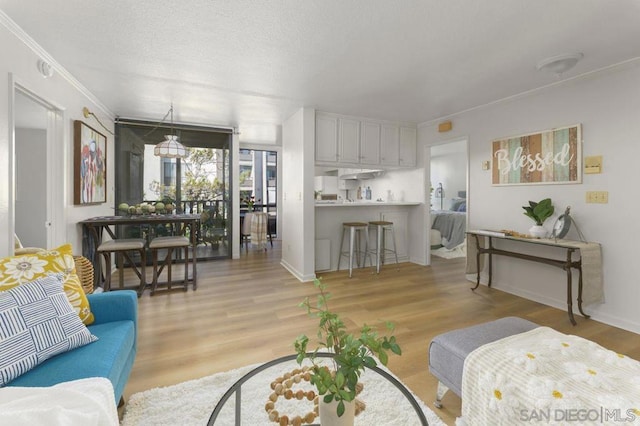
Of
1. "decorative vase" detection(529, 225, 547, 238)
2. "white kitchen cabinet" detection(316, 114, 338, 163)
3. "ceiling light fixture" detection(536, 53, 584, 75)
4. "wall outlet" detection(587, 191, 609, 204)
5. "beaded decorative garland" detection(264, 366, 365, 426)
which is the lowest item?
"beaded decorative garland" detection(264, 366, 365, 426)

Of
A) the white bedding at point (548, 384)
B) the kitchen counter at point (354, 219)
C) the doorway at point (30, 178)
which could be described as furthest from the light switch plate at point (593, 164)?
the doorway at point (30, 178)

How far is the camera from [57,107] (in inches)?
109

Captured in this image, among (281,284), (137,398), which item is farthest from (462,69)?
(137,398)

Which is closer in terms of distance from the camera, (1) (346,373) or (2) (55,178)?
(1) (346,373)

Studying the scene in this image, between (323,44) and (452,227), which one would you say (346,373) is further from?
(452,227)

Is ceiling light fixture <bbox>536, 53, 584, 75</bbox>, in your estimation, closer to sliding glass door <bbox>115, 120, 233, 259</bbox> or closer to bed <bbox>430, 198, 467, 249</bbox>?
bed <bbox>430, 198, 467, 249</bbox>

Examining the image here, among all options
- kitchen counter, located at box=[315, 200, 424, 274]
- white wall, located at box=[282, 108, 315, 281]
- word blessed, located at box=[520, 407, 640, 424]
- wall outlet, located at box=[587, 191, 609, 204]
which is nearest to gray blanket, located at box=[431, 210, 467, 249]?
kitchen counter, located at box=[315, 200, 424, 274]

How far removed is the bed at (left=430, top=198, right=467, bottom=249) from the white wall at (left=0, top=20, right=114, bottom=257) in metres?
5.88

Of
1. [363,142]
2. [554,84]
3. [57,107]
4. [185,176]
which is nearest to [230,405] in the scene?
[57,107]

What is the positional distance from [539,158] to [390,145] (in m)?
2.09

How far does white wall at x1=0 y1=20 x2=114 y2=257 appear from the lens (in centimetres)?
204

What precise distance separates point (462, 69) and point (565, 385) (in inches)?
105

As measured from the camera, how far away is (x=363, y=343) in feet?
2.78

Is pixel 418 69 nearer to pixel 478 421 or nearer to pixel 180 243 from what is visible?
pixel 478 421
